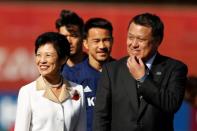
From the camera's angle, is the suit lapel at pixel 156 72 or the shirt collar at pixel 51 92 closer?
the suit lapel at pixel 156 72

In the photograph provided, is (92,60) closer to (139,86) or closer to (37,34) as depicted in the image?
(139,86)

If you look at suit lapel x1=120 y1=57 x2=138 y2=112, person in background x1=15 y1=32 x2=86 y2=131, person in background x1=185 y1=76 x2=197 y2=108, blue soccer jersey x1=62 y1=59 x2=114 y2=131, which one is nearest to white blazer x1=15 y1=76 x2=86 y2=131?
person in background x1=15 y1=32 x2=86 y2=131

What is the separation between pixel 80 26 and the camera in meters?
6.63

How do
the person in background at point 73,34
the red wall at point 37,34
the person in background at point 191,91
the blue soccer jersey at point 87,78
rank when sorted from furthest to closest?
the red wall at point 37,34
the person in background at point 191,91
the person in background at point 73,34
the blue soccer jersey at point 87,78

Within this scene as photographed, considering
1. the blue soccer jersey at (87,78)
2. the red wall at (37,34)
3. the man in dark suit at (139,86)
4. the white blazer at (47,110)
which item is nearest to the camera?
the man in dark suit at (139,86)

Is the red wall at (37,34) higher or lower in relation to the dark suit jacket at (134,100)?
lower

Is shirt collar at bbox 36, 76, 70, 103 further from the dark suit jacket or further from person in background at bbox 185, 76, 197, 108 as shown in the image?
person in background at bbox 185, 76, 197, 108

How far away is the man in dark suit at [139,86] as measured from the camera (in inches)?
191

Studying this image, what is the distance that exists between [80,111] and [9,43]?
6.39 metres

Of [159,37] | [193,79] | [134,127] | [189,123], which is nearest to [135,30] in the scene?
[159,37]

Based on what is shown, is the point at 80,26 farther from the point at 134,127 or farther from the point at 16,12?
the point at 16,12

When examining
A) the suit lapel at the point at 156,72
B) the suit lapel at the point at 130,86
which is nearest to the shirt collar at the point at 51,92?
the suit lapel at the point at 130,86

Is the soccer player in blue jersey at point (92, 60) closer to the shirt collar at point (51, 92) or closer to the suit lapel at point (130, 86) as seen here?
the shirt collar at point (51, 92)

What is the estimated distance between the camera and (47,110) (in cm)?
509
